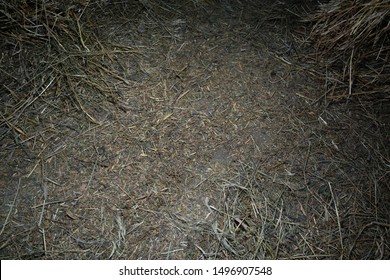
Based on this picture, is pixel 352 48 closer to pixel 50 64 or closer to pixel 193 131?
pixel 193 131

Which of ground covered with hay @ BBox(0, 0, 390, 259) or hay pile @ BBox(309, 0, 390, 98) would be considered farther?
hay pile @ BBox(309, 0, 390, 98)

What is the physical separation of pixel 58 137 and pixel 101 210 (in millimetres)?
327

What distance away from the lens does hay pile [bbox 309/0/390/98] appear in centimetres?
132

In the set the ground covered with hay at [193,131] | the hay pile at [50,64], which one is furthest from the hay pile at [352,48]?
the hay pile at [50,64]

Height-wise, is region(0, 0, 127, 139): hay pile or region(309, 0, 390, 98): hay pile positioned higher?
region(309, 0, 390, 98): hay pile

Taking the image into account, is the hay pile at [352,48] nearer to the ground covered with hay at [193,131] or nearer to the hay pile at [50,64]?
the ground covered with hay at [193,131]

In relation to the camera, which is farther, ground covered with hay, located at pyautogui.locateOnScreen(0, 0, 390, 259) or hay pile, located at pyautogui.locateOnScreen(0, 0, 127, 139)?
hay pile, located at pyautogui.locateOnScreen(0, 0, 127, 139)

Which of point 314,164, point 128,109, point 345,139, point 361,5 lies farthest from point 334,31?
point 128,109

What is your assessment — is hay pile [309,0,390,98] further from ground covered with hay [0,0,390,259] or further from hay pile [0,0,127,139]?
hay pile [0,0,127,139]

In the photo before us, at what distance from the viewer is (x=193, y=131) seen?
4.29 feet

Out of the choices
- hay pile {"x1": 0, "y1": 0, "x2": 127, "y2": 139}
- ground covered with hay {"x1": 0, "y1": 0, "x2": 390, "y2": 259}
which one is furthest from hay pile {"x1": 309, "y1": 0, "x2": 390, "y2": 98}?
hay pile {"x1": 0, "y1": 0, "x2": 127, "y2": 139}

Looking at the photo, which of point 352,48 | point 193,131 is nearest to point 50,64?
point 193,131

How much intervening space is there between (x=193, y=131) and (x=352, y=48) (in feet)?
2.37

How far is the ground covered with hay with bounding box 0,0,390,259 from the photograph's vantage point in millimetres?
1117
